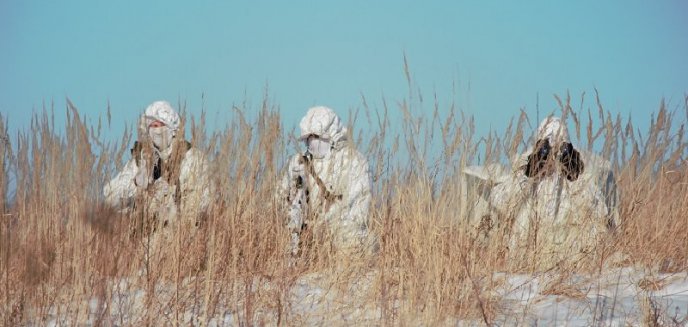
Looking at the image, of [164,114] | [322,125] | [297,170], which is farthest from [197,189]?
[322,125]

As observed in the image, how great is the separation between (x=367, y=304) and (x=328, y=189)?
4.17ft

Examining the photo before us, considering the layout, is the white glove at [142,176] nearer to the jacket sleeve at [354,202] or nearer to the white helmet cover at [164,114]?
the jacket sleeve at [354,202]

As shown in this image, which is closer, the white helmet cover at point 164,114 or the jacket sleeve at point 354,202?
the jacket sleeve at point 354,202

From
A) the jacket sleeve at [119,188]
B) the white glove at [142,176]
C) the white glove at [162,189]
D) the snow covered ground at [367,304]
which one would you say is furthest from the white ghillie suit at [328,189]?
the white glove at [142,176]

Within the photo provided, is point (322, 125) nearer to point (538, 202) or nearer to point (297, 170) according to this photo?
point (297, 170)

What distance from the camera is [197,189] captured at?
3.76m

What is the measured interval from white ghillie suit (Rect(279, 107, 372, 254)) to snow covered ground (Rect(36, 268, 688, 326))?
1.31ft

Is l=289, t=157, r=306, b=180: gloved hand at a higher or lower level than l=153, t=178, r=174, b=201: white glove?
higher

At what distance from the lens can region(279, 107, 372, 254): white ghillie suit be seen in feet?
13.6

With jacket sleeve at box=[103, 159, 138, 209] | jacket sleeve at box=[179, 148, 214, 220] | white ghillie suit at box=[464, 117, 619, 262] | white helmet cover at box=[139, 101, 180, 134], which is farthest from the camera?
white helmet cover at box=[139, 101, 180, 134]

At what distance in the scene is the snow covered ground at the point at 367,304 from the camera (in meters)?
2.92

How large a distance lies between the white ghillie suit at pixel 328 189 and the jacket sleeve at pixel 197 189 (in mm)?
479

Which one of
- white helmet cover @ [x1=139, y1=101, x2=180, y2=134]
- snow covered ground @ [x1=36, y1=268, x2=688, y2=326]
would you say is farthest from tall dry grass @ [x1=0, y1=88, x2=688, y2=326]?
white helmet cover @ [x1=139, y1=101, x2=180, y2=134]

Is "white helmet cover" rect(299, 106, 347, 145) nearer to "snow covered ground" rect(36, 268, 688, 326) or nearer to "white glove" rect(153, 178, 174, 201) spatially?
"snow covered ground" rect(36, 268, 688, 326)
